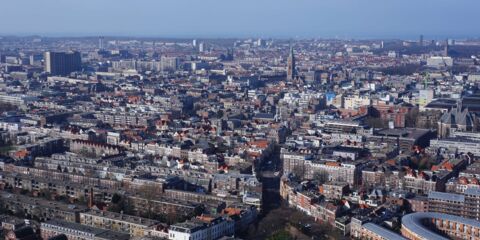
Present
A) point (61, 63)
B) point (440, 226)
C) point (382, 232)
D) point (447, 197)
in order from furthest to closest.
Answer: point (61, 63)
point (447, 197)
point (440, 226)
point (382, 232)

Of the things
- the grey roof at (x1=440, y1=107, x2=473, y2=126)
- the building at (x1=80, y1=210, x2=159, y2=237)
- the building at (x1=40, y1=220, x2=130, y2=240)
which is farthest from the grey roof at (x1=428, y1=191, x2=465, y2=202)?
the grey roof at (x1=440, y1=107, x2=473, y2=126)

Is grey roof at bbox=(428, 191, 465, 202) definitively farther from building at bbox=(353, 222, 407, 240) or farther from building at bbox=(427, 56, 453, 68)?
building at bbox=(427, 56, 453, 68)

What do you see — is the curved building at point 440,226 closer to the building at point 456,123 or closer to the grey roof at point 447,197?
the grey roof at point 447,197

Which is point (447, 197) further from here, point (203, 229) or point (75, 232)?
point (75, 232)

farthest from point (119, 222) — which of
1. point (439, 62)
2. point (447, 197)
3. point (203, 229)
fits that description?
point (439, 62)

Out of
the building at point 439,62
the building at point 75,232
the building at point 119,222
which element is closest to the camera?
the building at point 75,232

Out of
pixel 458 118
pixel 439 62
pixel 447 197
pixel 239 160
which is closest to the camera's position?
pixel 447 197

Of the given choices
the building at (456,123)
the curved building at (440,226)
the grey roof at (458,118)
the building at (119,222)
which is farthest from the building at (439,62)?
the building at (119,222)
